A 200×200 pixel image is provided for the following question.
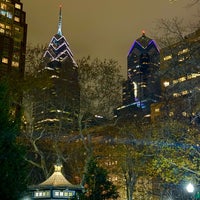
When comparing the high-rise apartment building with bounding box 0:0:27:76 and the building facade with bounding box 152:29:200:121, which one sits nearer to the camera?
the building facade with bounding box 152:29:200:121

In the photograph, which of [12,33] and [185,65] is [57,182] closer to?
[185,65]

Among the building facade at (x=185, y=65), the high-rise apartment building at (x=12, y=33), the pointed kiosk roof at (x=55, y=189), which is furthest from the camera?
the high-rise apartment building at (x=12, y=33)

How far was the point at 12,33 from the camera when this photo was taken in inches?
3915

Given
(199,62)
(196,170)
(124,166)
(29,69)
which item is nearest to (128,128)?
(124,166)

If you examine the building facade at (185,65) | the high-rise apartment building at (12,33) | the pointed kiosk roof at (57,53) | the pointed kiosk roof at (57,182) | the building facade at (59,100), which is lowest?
the pointed kiosk roof at (57,182)

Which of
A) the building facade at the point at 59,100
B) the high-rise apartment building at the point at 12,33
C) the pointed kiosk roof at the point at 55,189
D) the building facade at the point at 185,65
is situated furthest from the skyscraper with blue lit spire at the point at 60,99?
the high-rise apartment building at the point at 12,33

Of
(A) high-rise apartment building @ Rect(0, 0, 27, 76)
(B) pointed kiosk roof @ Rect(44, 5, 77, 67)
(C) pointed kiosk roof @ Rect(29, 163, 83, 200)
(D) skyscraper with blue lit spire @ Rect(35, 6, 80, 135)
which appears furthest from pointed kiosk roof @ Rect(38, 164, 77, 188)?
(A) high-rise apartment building @ Rect(0, 0, 27, 76)

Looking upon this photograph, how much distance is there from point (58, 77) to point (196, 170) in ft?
46.3

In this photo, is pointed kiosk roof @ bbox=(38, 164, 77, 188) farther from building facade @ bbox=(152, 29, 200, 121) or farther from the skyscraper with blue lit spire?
building facade @ bbox=(152, 29, 200, 121)

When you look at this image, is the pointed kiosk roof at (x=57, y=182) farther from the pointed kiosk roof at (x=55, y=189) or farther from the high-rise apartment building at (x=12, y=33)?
the high-rise apartment building at (x=12, y=33)

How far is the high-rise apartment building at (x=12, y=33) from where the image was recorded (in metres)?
94.2

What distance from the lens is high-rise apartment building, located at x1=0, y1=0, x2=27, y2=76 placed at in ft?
309

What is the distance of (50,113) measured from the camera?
28.1 meters

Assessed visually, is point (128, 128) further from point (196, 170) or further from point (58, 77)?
point (196, 170)
